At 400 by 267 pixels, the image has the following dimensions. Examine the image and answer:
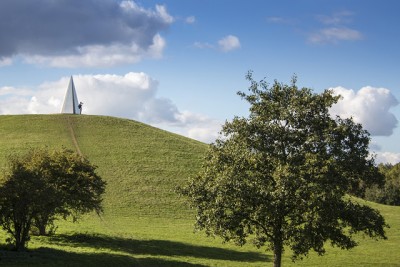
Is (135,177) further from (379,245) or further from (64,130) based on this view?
(379,245)

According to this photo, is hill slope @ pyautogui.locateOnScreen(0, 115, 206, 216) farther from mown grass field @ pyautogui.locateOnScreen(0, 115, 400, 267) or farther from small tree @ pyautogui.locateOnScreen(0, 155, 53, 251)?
small tree @ pyautogui.locateOnScreen(0, 155, 53, 251)

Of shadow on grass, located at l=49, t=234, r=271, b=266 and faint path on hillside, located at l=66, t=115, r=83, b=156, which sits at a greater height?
faint path on hillside, located at l=66, t=115, r=83, b=156

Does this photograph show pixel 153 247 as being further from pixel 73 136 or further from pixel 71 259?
pixel 73 136

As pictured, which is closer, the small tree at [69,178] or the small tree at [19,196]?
the small tree at [19,196]

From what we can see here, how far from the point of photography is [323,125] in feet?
106

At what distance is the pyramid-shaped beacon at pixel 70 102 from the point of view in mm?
146625

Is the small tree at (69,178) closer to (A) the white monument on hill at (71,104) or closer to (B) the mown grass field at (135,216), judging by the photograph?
(B) the mown grass field at (135,216)

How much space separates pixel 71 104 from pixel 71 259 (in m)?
117

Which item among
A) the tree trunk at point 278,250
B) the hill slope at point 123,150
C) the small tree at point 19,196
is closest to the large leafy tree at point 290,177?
the tree trunk at point 278,250

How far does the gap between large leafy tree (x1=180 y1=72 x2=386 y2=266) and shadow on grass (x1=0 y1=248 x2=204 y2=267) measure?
26.7 ft

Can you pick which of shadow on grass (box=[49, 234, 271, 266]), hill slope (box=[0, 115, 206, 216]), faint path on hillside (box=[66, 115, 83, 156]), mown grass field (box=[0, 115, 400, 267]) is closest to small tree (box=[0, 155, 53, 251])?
mown grass field (box=[0, 115, 400, 267])

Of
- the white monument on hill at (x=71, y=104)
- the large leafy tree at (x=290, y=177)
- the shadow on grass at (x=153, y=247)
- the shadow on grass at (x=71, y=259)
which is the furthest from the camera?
the white monument on hill at (x=71, y=104)

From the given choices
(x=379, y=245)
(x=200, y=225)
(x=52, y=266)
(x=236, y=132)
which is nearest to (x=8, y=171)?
(x=52, y=266)

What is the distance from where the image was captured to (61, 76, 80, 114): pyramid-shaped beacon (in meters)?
147
